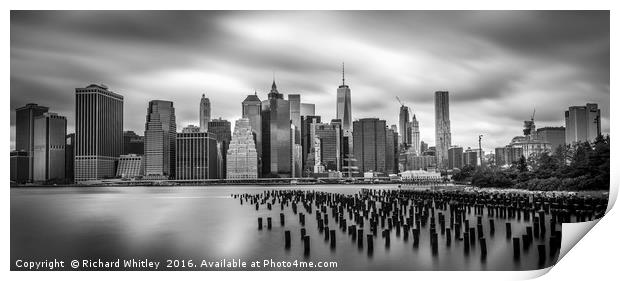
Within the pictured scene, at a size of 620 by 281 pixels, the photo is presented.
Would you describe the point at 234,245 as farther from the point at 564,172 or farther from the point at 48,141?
the point at 48,141

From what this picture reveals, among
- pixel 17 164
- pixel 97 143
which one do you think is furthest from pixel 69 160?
pixel 17 164

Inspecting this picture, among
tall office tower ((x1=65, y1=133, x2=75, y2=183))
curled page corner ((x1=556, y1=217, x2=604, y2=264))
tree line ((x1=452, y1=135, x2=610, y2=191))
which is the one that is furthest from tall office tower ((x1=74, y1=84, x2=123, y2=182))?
curled page corner ((x1=556, y1=217, x2=604, y2=264))

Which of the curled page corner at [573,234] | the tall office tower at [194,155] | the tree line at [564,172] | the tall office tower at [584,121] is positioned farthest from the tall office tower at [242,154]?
the curled page corner at [573,234]

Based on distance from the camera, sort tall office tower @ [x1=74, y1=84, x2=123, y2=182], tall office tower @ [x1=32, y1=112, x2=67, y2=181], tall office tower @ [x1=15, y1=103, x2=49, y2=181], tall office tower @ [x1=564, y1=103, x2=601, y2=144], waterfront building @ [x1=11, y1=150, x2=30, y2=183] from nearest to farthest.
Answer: tall office tower @ [x1=564, y1=103, x2=601, y2=144] → waterfront building @ [x1=11, y1=150, x2=30, y2=183] → tall office tower @ [x1=15, y1=103, x2=49, y2=181] → tall office tower @ [x1=32, y1=112, x2=67, y2=181] → tall office tower @ [x1=74, y1=84, x2=123, y2=182]

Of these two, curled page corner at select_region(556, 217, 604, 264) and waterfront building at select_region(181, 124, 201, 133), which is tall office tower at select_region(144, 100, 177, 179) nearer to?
waterfront building at select_region(181, 124, 201, 133)
